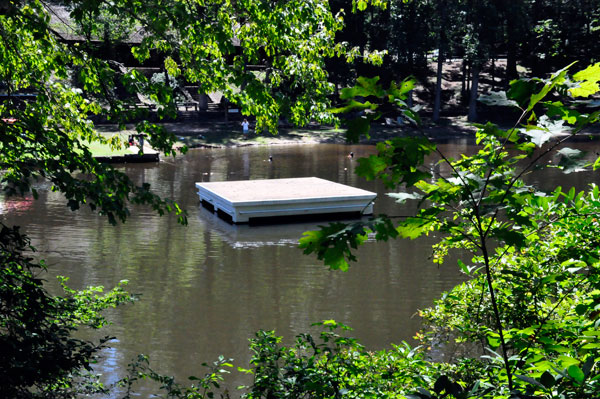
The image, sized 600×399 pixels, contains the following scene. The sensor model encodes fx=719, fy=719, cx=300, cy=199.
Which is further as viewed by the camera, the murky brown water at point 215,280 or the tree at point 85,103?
the murky brown water at point 215,280

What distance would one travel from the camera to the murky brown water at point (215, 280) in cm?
1171

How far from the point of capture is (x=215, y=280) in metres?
15.1

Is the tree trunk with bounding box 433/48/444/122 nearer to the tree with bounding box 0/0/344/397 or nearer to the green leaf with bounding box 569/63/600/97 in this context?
the tree with bounding box 0/0/344/397

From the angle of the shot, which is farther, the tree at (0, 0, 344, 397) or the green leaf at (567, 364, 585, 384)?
the tree at (0, 0, 344, 397)

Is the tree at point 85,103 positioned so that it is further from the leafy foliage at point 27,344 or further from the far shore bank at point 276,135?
the far shore bank at point 276,135

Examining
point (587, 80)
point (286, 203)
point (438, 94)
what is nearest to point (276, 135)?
point (438, 94)

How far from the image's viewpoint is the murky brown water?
38.4ft

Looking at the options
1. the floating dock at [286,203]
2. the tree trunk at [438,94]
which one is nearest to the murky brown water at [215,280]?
the floating dock at [286,203]

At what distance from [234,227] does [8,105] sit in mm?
13899

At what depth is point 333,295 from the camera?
549 inches

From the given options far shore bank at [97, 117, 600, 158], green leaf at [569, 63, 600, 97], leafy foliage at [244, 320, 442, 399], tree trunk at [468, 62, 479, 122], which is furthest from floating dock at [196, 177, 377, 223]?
tree trunk at [468, 62, 479, 122]

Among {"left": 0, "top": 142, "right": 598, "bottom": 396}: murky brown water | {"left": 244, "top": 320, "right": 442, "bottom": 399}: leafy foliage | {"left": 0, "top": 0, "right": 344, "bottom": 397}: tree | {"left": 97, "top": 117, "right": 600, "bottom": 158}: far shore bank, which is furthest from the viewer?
{"left": 97, "top": 117, "right": 600, "bottom": 158}: far shore bank

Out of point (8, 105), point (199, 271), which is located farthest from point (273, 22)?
point (199, 271)

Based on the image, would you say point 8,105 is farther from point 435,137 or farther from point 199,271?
point 435,137
